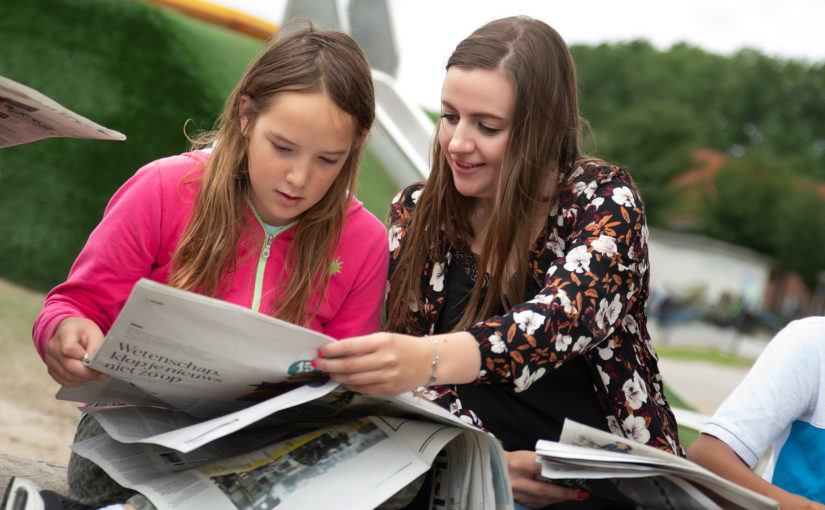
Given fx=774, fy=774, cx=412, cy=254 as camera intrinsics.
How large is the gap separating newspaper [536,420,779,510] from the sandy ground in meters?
1.76

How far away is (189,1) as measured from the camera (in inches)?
294

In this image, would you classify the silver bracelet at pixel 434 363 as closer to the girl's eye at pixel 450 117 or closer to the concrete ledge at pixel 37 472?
the girl's eye at pixel 450 117

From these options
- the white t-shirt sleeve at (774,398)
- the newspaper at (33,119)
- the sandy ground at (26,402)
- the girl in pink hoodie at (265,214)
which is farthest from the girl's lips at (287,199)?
the sandy ground at (26,402)

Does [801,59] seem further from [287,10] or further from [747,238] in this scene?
[287,10]

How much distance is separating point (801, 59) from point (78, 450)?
45064 millimetres

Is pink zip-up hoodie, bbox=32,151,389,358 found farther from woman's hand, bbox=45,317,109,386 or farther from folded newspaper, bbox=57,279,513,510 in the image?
folded newspaper, bbox=57,279,513,510

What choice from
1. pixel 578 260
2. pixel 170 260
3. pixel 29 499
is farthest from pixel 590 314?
pixel 29 499

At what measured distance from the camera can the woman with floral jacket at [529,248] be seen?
137 centimetres

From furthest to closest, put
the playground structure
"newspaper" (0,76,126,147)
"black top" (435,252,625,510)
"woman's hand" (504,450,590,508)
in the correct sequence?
A: the playground structure, "black top" (435,252,625,510), "woman's hand" (504,450,590,508), "newspaper" (0,76,126,147)

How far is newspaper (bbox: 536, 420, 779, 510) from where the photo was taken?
100 centimetres

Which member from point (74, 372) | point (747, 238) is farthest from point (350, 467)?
point (747, 238)

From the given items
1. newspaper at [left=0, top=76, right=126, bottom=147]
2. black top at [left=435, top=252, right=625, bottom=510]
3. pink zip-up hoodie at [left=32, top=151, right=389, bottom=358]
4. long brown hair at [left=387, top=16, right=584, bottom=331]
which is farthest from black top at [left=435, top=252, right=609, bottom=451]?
newspaper at [left=0, top=76, right=126, bottom=147]

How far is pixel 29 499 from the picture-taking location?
100cm

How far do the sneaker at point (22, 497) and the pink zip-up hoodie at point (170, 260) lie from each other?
24 cm
